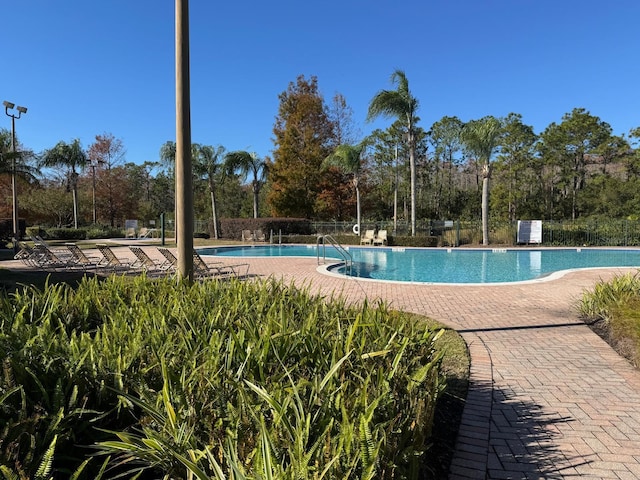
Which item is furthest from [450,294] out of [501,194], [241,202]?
[241,202]

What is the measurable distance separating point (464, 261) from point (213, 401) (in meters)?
16.1

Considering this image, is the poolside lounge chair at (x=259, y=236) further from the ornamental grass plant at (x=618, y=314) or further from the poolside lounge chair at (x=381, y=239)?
the ornamental grass plant at (x=618, y=314)

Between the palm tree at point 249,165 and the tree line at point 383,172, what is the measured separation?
75mm

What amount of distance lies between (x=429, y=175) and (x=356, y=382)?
34880mm

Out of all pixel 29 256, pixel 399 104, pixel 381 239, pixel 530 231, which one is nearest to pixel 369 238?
pixel 381 239

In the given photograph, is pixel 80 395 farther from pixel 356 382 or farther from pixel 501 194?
pixel 501 194

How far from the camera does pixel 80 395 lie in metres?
1.92

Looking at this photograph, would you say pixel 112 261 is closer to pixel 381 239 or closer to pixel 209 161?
pixel 381 239

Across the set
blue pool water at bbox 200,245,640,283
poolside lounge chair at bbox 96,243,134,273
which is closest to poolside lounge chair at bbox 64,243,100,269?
poolside lounge chair at bbox 96,243,134,273

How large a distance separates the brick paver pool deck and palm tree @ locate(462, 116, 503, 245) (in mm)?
14511

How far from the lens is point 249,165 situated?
29156mm

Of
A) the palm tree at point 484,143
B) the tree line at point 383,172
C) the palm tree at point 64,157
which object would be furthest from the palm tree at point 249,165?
the palm tree at point 484,143

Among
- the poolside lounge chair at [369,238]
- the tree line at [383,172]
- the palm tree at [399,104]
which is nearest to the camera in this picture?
the palm tree at [399,104]

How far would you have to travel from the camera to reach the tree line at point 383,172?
2819cm
